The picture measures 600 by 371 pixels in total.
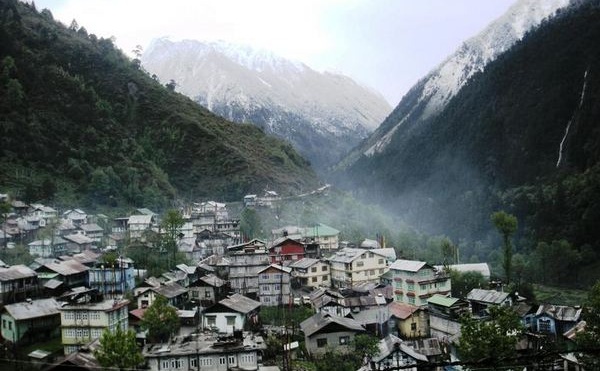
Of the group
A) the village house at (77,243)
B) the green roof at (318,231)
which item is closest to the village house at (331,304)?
the village house at (77,243)

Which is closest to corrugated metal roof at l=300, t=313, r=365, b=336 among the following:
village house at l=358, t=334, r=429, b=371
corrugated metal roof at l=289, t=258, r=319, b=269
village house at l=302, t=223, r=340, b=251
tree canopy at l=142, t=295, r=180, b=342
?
village house at l=358, t=334, r=429, b=371

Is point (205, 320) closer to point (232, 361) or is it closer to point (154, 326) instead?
point (154, 326)

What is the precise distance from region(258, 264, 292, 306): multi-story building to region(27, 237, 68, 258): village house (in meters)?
17.5

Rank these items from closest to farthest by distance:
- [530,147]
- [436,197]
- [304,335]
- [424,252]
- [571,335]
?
1. [571,335]
2. [304,335]
3. [424,252]
4. [530,147]
5. [436,197]

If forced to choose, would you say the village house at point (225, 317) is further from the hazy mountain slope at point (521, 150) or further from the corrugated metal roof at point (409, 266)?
the hazy mountain slope at point (521, 150)

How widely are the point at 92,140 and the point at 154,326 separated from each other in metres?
55.7

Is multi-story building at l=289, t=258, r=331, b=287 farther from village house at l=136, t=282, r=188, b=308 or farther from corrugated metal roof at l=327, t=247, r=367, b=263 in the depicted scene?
village house at l=136, t=282, r=188, b=308

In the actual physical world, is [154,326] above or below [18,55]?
below

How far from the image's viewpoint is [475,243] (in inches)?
2724

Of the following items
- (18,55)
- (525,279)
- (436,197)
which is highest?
(18,55)

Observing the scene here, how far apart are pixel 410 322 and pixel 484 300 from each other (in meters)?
4.36

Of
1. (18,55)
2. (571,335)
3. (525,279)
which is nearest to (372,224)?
(525,279)

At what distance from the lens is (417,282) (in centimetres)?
3691

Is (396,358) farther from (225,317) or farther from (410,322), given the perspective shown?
(225,317)
